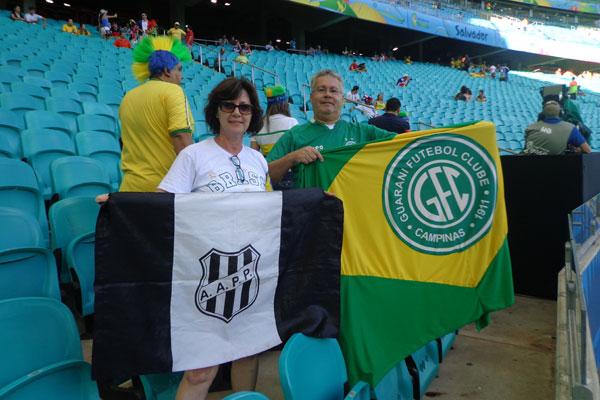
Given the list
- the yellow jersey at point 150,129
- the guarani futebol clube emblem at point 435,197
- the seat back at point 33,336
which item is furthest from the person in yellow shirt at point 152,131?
the guarani futebol clube emblem at point 435,197

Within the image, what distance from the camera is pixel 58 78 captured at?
7.27 m

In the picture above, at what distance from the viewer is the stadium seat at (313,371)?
133 cm

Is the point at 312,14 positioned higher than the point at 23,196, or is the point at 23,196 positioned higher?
the point at 312,14

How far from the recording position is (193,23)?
24.8m

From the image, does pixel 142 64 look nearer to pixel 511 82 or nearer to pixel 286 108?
pixel 286 108

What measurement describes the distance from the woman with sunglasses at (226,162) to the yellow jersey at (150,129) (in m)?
0.28

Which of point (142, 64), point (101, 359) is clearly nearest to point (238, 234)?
point (101, 359)

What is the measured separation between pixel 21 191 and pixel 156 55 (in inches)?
54.8

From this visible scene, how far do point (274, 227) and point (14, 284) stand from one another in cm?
118

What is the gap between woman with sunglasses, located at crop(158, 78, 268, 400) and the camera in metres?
1.66

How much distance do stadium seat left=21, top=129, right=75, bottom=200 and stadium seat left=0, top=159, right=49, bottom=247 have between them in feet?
2.12

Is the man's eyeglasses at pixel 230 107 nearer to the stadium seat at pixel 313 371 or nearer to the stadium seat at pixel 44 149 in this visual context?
the stadium seat at pixel 313 371

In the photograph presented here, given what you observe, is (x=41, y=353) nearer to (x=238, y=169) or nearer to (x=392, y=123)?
(x=238, y=169)

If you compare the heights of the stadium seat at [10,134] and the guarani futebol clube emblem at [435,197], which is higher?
the stadium seat at [10,134]
